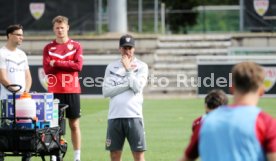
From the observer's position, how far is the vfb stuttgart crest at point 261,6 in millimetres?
29750

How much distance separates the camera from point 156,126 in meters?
18.0

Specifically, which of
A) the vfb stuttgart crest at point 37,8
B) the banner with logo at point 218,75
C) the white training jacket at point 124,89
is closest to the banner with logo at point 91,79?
the banner with logo at point 218,75

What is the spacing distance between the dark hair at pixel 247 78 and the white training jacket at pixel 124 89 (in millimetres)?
5013

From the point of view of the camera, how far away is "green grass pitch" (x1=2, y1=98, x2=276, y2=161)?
1361cm

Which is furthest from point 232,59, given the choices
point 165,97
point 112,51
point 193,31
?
point 193,31

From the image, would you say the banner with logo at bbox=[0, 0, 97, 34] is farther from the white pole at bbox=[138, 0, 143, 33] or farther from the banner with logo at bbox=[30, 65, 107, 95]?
the banner with logo at bbox=[30, 65, 107, 95]

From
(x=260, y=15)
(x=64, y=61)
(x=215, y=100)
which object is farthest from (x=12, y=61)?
(x=260, y=15)

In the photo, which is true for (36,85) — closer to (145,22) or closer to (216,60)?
(216,60)

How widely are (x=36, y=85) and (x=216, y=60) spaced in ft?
17.0

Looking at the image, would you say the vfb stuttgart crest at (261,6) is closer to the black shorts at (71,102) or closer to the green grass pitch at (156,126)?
the green grass pitch at (156,126)

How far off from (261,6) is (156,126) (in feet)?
42.0

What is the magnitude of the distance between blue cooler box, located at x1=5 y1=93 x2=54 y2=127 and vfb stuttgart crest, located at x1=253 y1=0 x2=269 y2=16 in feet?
65.7

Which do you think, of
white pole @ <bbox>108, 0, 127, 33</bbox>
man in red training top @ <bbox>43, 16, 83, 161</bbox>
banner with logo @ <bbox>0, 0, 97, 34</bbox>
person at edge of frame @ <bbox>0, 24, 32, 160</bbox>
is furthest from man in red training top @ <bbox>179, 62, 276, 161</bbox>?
white pole @ <bbox>108, 0, 127, 33</bbox>

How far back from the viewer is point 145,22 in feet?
112
